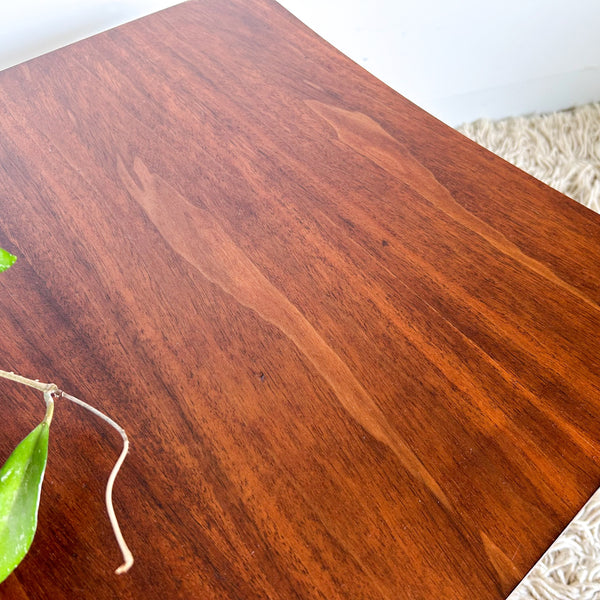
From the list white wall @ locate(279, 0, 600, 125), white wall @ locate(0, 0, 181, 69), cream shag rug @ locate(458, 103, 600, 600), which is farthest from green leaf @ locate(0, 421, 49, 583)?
white wall @ locate(279, 0, 600, 125)

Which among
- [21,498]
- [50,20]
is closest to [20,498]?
[21,498]

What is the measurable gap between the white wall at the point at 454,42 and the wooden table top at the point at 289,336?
0.30 m

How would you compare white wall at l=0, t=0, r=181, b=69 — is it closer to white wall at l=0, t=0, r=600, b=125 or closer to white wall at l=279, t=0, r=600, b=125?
white wall at l=0, t=0, r=600, b=125

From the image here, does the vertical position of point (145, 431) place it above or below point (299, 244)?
below

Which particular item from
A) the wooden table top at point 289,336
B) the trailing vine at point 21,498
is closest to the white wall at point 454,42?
the wooden table top at point 289,336

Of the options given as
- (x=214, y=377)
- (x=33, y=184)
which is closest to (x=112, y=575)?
(x=214, y=377)

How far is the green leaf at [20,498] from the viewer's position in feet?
1.12

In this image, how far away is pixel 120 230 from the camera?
2.03 feet

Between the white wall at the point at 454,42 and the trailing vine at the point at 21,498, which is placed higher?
the white wall at the point at 454,42

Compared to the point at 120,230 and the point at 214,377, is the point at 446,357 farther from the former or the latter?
the point at 120,230

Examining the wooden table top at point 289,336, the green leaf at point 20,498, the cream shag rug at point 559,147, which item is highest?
the cream shag rug at point 559,147

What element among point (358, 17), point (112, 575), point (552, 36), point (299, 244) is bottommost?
point (112, 575)

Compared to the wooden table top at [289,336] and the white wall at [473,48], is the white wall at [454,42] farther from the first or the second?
the wooden table top at [289,336]

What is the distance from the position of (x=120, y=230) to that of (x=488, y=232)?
0.34m
